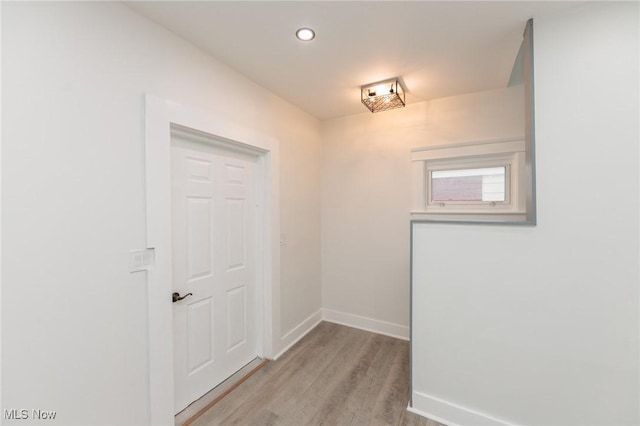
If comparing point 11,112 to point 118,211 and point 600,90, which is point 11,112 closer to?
point 118,211

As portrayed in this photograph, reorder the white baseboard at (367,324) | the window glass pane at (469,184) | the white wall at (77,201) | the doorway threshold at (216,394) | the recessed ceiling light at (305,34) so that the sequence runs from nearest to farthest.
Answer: the white wall at (77,201) → the recessed ceiling light at (305,34) → the doorway threshold at (216,394) → the window glass pane at (469,184) → the white baseboard at (367,324)

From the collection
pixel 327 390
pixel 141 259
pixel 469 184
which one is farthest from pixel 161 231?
pixel 469 184

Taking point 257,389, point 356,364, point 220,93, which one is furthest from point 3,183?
point 356,364

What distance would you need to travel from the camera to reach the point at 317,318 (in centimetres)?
318

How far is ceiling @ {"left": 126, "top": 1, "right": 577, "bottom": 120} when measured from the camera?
1.42m

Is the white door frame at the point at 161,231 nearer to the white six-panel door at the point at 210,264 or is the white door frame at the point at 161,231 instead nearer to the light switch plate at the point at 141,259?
the light switch plate at the point at 141,259

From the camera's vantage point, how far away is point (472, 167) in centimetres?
260

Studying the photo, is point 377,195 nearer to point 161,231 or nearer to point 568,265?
point 568,265

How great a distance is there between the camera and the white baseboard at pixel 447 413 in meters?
1.60

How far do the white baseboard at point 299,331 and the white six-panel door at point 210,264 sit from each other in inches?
12.0

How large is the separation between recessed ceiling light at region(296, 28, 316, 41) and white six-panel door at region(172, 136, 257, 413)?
1.01 m

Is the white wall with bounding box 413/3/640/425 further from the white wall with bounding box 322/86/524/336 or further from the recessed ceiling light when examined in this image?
the recessed ceiling light

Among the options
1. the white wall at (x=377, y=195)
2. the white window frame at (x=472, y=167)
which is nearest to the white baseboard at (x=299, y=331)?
the white wall at (x=377, y=195)

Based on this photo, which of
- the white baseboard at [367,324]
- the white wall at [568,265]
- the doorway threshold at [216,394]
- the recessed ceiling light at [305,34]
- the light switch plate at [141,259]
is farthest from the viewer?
the white baseboard at [367,324]
